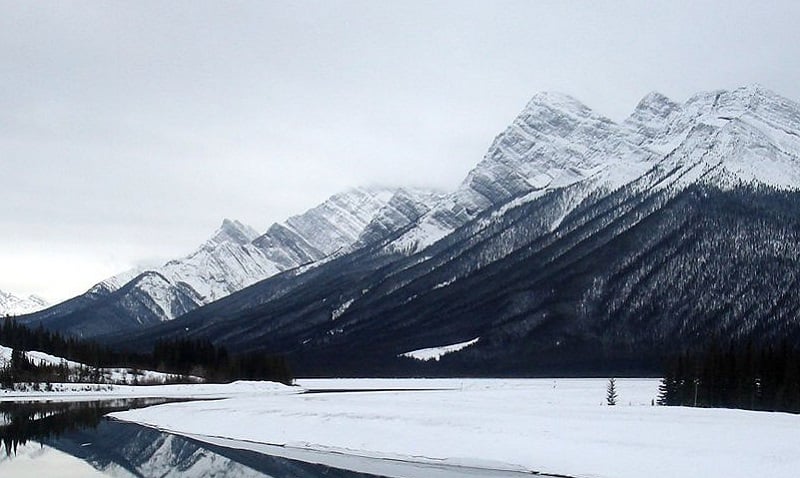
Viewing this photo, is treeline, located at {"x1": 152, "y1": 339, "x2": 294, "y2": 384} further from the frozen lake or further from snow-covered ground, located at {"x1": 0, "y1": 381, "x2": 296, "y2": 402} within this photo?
the frozen lake

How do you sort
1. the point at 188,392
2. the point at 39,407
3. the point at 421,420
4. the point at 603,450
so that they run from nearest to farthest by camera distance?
the point at 603,450 < the point at 421,420 < the point at 39,407 < the point at 188,392

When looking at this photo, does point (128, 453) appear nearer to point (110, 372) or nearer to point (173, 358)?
point (110, 372)

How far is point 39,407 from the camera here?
78000mm

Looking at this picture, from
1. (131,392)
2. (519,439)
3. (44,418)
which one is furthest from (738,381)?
(131,392)

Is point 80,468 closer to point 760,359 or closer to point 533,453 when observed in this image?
point 533,453

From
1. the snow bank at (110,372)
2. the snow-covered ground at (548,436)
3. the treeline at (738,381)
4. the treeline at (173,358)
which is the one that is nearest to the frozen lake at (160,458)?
the snow-covered ground at (548,436)

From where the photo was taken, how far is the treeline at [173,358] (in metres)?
151

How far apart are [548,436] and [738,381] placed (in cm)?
4536

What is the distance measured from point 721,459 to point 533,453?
751 cm

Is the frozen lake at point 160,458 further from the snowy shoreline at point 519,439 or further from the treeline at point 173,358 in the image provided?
the treeline at point 173,358

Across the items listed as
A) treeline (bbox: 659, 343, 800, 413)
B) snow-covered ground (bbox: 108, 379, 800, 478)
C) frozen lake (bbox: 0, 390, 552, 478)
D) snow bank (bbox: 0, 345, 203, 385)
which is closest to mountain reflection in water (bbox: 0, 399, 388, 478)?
frozen lake (bbox: 0, 390, 552, 478)

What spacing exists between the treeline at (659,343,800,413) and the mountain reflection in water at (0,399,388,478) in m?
46.9

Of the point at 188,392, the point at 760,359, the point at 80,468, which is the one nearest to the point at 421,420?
the point at 80,468

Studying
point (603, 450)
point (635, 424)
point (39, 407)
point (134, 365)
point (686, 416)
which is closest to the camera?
point (603, 450)
